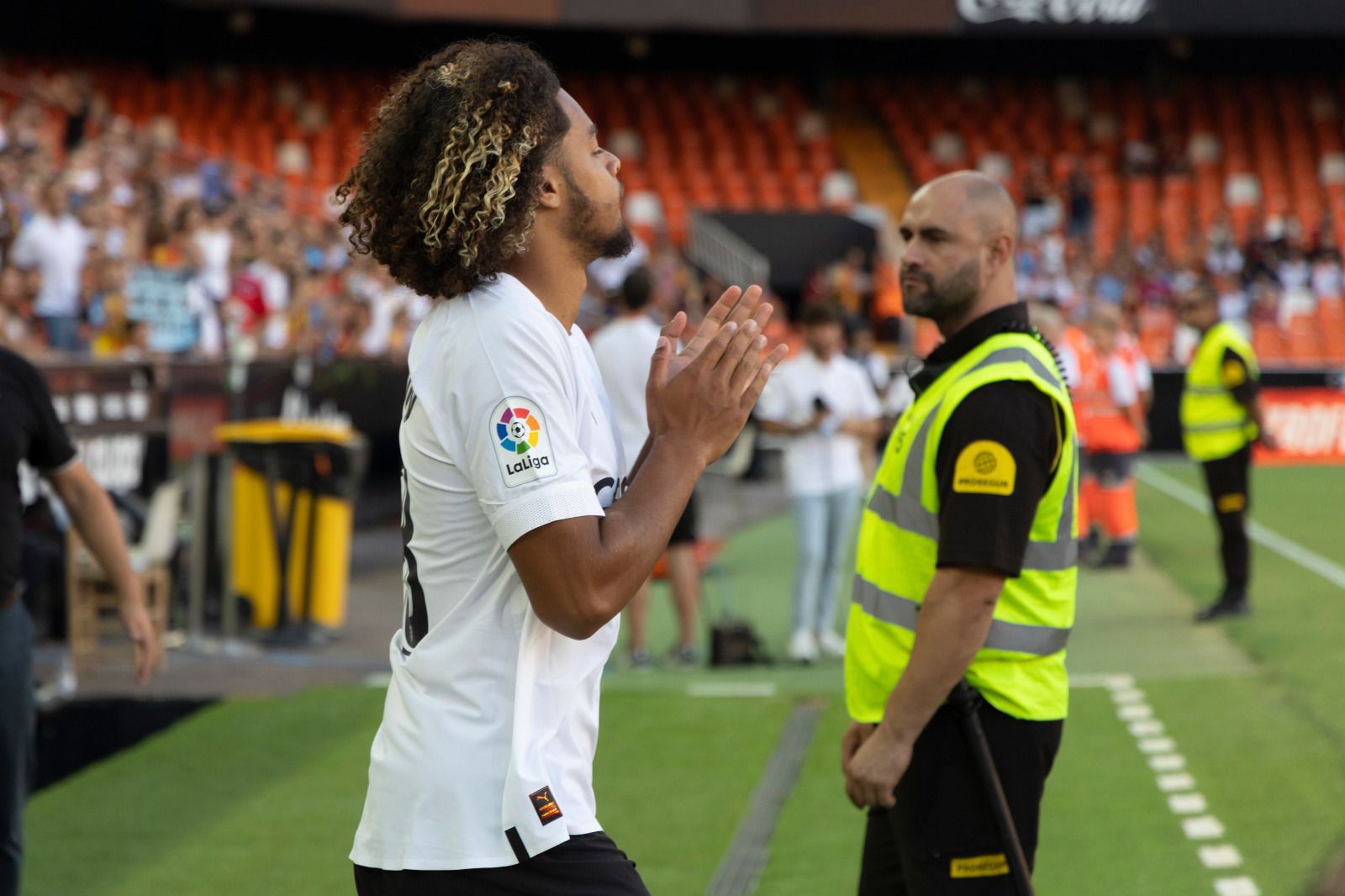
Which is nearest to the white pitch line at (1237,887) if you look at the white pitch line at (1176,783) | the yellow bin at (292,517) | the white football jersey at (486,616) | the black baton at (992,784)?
the white pitch line at (1176,783)

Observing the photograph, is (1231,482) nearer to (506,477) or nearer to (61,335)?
(506,477)

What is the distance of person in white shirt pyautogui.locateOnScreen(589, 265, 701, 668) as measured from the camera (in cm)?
784

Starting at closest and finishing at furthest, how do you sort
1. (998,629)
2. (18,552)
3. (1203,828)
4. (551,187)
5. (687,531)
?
1. (551,187)
2. (998,629)
3. (18,552)
4. (1203,828)
5. (687,531)

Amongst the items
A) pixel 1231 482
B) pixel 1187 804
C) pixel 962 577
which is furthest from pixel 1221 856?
pixel 1231 482

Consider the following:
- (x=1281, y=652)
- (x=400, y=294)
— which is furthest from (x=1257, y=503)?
(x=400, y=294)

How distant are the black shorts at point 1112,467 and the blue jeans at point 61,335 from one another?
8252 millimetres

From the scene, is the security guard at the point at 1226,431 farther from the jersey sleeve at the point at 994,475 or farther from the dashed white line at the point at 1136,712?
the jersey sleeve at the point at 994,475

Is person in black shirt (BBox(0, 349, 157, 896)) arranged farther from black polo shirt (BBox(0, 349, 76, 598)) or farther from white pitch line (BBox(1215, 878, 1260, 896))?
white pitch line (BBox(1215, 878, 1260, 896))

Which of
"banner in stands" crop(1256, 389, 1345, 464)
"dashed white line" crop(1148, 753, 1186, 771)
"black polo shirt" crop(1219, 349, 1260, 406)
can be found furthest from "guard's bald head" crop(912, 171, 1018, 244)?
"banner in stands" crop(1256, 389, 1345, 464)

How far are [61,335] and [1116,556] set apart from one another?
869 cm

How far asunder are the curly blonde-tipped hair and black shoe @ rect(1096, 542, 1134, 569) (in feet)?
35.4

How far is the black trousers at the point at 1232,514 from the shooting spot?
9961 millimetres

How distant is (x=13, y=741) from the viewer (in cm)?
392

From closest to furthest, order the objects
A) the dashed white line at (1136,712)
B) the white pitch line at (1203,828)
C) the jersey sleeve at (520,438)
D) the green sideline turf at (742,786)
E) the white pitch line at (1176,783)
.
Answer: the jersey sleeve at (520,438) < the green sideline turf at (742,786) < the white pitch line at (1203,828) < the white pitch line at (1176,783) < the dashed white line at (1136,712)
